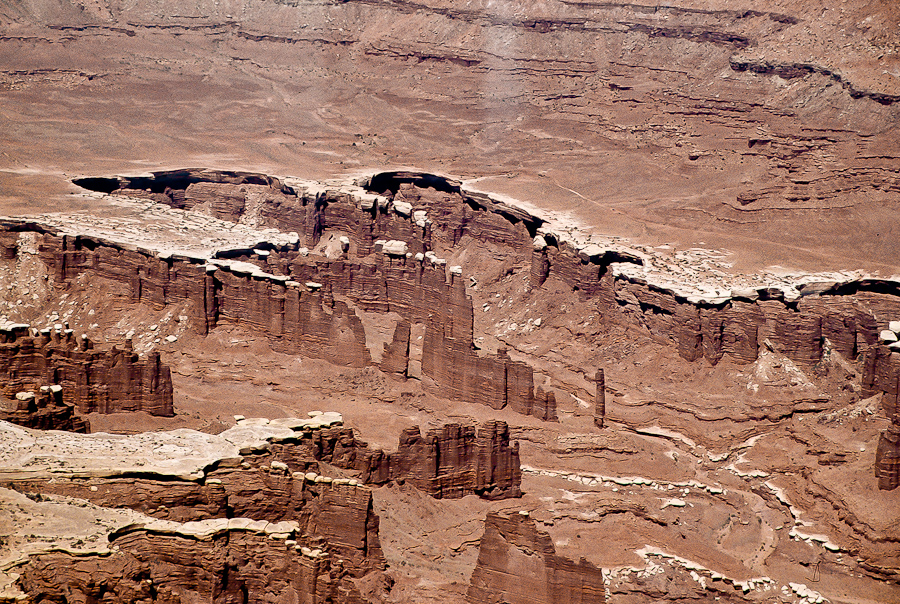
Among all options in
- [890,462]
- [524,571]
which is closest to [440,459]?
[524,571]

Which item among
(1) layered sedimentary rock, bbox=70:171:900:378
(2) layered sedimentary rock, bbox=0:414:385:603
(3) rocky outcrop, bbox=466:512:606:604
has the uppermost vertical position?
(1) layered sedimentary rock, bbox=70:171:900:378

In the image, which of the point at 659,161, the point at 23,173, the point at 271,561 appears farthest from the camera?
the point at 659,161

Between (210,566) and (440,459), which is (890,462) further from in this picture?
(210,566)

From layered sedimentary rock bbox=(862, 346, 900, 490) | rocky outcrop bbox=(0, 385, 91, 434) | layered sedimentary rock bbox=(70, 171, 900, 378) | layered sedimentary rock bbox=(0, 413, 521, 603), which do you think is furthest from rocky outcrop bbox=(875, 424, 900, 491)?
rocky outcrop bbox=(0, 385, 91, 434)

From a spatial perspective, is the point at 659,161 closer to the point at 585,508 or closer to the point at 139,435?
the point at 585,508

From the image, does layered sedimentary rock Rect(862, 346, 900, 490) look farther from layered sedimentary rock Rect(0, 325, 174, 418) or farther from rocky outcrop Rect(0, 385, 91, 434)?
rocky outcrop Rect(0, 385, 91, 434)

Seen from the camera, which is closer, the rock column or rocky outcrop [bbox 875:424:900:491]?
rocky outcrop [bbox 875:424:900:491]

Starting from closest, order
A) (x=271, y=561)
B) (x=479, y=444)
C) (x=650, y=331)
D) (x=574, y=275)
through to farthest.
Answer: (x=271, y=561), (x=479, y=444), (x=650, y=331), (x=574, y=275)

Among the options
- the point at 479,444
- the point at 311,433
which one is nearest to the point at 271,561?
the point at 311,433
